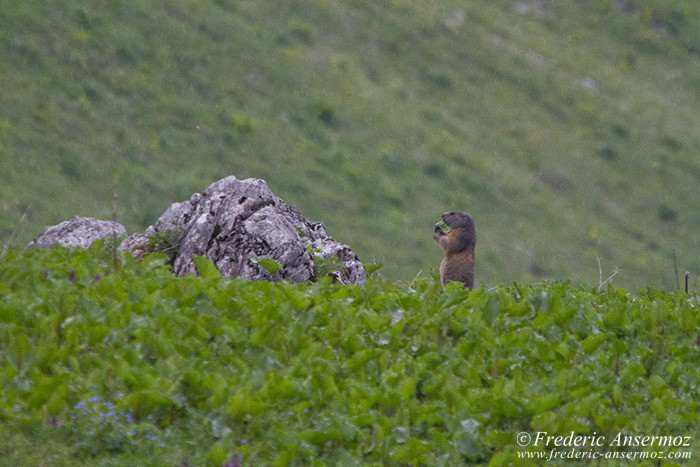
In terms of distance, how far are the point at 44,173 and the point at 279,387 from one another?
1891 centimetres

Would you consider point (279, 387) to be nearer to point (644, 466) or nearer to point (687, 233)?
point (644, 466)

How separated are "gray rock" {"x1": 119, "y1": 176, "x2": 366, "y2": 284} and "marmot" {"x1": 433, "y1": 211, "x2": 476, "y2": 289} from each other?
68.2 inches

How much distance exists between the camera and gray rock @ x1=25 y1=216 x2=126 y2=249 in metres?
10.5

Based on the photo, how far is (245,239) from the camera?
935cm

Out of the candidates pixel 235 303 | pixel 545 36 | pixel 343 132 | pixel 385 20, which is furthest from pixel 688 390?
pixel 545 36

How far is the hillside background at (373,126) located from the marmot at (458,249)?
776 cm

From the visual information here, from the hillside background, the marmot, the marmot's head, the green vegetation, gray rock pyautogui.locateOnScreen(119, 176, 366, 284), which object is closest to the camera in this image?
the green vegetation

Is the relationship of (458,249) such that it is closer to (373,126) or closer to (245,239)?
(245,239)

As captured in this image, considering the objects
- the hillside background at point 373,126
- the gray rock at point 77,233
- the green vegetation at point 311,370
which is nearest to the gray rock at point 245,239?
the gray rock at point 77,233

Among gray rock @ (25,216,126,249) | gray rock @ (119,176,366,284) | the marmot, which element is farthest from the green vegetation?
the marmot

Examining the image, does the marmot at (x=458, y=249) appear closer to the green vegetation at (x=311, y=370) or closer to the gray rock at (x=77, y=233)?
the green vegetation at (x=311, y=370)

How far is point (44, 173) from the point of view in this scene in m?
22.5

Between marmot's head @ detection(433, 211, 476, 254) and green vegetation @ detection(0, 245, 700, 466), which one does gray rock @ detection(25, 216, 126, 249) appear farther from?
marmot's head @ detection(433, 211, 476, 254)

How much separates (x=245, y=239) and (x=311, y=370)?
141 inches
